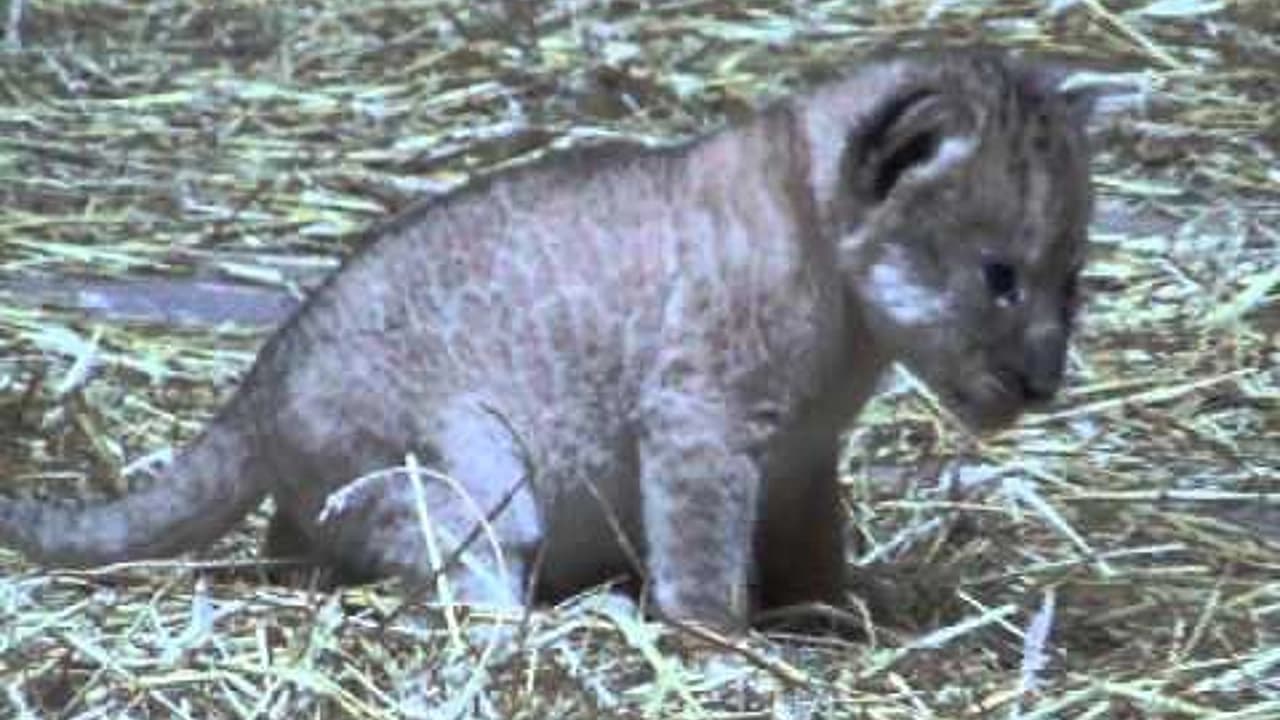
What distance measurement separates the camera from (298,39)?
9.72 meters

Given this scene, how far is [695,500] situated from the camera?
18.6ft

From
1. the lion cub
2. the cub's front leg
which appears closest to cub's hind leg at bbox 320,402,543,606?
the lion cub

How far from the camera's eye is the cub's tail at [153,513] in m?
5.89

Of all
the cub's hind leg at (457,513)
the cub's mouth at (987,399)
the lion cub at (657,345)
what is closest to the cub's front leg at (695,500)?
the lion cub at (657,345)

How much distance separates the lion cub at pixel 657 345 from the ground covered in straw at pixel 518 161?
117 mm

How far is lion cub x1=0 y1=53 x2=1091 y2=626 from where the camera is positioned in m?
5.65

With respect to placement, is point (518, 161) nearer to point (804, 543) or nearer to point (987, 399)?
point (804, 543)

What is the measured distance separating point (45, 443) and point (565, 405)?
4.11 feet

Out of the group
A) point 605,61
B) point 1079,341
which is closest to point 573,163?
point 1079,341

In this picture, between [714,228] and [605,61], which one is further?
[605,61]

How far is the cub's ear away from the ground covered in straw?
66 cm

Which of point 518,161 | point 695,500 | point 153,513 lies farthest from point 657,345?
point 518,161

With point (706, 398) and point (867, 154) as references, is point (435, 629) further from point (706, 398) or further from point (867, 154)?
point (867, 154)

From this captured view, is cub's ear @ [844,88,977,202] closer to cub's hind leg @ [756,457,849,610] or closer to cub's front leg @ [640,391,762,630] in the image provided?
cub's front leg @ [640,391,762,630]
